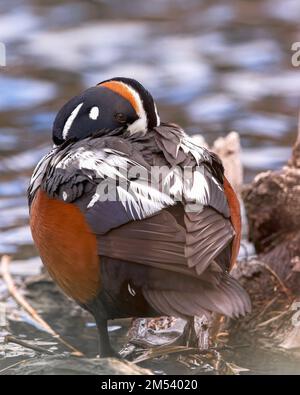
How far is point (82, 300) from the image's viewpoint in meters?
5.16

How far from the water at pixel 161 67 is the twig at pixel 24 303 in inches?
44.6

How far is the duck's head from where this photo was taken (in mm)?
5535

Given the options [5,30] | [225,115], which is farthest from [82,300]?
[5,30]

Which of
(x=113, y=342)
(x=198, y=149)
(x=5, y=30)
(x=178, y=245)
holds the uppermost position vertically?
(x=5, y=30)

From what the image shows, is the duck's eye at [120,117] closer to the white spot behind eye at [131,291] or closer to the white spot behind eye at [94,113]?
the white spot behind eye at [94,113]

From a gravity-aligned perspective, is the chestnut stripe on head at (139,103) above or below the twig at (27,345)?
above

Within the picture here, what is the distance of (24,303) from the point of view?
22.4 ft

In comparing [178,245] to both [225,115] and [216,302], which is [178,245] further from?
[225,115]

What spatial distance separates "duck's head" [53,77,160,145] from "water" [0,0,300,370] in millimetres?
3006

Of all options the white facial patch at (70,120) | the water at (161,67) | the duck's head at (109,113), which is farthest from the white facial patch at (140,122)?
Result: the water at (161,67)

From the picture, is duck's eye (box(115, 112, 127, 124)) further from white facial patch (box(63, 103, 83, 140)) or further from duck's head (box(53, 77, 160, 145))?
white facial patch (box(63, 103, 83, 140))

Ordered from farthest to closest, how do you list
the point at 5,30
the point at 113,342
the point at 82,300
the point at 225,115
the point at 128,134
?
the point at 5,30
the point at 225,115
the point at 113,342
the point at 128,134
the point at 82,300

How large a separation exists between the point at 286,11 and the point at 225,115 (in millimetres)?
2813

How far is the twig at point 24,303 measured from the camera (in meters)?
6.21
